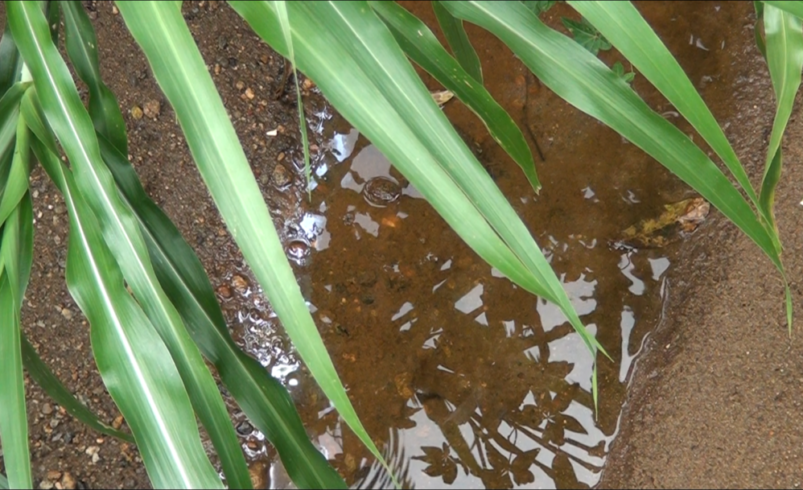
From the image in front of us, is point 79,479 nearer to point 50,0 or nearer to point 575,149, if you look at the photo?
point 50,0

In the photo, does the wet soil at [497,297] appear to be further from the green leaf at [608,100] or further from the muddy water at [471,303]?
the green leaf at [608,100]

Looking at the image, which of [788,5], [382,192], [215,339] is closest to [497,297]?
[382,192]

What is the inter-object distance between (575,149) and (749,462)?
634 mm

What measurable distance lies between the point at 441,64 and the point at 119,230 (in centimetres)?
35

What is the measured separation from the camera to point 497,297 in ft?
3.96

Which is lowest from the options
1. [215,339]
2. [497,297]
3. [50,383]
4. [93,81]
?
[497,297]

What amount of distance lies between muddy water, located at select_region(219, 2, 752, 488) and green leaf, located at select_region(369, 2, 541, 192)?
0.60m

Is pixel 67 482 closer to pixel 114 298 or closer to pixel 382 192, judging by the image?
pixel 114 298

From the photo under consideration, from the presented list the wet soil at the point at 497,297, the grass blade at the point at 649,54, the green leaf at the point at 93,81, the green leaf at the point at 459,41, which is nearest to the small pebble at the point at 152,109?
the wet soil at the point at 497,297

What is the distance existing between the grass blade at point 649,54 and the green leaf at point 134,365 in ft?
1.59

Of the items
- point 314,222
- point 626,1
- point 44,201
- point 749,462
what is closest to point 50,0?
point 44,201

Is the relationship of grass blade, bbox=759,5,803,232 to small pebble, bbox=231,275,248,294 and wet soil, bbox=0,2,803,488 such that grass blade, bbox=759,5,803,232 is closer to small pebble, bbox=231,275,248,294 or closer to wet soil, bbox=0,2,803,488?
wet soil, bbox=0,2,803,488

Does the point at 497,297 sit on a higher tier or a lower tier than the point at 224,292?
lower

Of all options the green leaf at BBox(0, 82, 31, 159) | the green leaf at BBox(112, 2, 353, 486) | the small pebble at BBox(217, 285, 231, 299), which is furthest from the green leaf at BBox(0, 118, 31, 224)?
the small pebble at BBox(217, 285, 231, 299)
